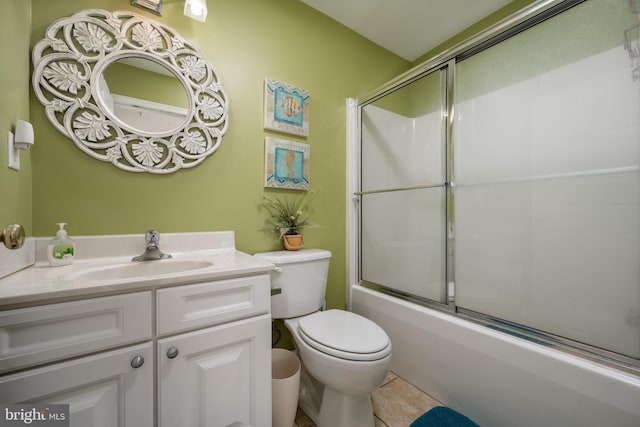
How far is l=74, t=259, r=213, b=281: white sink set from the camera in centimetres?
92

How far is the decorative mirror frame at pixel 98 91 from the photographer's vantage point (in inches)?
38.6

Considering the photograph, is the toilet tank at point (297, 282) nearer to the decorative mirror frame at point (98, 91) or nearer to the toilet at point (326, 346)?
the toilet at point (326, 346)

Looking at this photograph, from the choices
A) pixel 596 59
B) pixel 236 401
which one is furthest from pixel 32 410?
pixel 596 59

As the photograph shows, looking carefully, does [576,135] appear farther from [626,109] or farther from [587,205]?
[587,205]

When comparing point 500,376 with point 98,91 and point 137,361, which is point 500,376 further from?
point 98,91

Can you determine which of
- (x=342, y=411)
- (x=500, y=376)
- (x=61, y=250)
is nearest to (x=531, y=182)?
(x=500, y=376)

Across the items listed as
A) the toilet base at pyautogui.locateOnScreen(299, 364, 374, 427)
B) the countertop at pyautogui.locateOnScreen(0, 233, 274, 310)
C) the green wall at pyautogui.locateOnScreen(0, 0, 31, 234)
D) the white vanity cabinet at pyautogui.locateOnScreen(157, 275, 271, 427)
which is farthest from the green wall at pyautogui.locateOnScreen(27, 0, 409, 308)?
the toilet base at pyautogui.locateOnScreen(299, 364, 374, 427)

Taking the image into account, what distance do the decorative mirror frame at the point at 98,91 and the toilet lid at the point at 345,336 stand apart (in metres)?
0.97

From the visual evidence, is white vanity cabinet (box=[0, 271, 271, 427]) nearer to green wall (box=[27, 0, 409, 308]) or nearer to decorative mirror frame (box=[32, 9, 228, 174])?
green wall (box=[27, 0, 409, 308])

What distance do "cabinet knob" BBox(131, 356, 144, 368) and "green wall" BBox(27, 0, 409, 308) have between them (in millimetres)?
607

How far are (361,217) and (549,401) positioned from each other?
4.04 feet

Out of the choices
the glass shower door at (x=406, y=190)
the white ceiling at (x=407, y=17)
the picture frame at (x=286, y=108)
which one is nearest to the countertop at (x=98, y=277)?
the picture frame at (x=286, y=108)

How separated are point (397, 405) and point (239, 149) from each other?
1556 mm

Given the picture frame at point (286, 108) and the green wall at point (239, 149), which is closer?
the green wall at point (239, 149)
